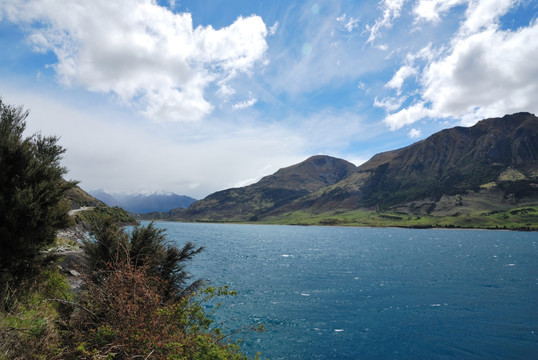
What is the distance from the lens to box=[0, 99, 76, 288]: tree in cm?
1659

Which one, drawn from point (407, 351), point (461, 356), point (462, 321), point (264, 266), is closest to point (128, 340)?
point (407, 351)

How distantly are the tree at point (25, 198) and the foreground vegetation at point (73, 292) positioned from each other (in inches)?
2.0

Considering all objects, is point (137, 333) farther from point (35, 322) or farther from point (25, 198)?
point (25, 198)

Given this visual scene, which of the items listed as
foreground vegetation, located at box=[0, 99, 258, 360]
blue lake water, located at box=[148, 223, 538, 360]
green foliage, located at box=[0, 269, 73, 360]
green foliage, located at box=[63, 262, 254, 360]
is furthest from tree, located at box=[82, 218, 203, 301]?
blue lake water, located at box=[148, 223, 538, 360]

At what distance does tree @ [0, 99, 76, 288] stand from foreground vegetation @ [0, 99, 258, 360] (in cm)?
5

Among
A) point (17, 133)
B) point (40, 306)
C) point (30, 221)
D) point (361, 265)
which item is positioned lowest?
point (361, 265)

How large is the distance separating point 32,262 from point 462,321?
43124 millimetres

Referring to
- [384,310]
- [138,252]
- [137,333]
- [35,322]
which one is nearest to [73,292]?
[138,252]

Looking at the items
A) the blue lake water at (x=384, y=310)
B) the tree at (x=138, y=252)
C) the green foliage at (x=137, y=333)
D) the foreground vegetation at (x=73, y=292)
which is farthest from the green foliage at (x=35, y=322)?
the blue lake water at (x=384, y=310)

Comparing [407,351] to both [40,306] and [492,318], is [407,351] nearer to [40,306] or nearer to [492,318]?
[492,318]

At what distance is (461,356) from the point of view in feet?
83.3

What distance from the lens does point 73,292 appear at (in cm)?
1878

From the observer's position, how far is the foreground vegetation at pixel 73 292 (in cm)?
1045

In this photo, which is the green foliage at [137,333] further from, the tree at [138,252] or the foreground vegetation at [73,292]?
the tree at [138,252]
